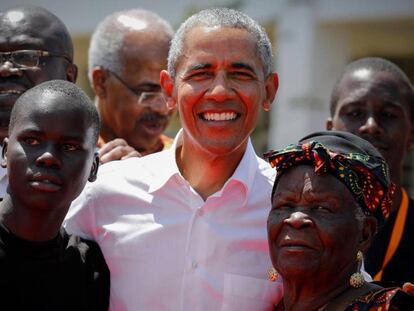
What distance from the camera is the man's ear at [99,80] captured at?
559cm

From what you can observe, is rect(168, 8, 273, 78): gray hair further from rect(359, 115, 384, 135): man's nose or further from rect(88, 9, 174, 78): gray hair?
rect(88, 9, 174, 78): gray hair

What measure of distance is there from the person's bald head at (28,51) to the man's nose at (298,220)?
1.60 metres

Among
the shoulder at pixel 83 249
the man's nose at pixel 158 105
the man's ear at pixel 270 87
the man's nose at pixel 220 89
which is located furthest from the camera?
→ the man's nose at pixel 158 105

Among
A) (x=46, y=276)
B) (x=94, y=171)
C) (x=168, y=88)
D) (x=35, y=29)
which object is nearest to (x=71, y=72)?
(x=35, y=29)

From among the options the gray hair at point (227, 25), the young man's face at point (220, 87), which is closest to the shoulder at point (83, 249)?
the young man's face at point (220, 87)

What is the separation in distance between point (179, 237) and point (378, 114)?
1496mm

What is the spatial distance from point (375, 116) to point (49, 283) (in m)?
2.10

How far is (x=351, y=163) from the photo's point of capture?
11.4ft

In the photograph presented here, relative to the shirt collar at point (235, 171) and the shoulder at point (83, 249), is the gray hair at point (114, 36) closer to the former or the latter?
the shirt collar at point (235, 171)

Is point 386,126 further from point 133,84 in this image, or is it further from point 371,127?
point 133,84

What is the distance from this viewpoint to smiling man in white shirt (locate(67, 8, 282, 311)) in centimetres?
390

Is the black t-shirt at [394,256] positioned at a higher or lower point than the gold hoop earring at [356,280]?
lower

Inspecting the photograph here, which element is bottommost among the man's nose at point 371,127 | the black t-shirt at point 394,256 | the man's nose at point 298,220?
the black t-shirt at point 394,256

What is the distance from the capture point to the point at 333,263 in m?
3.47
